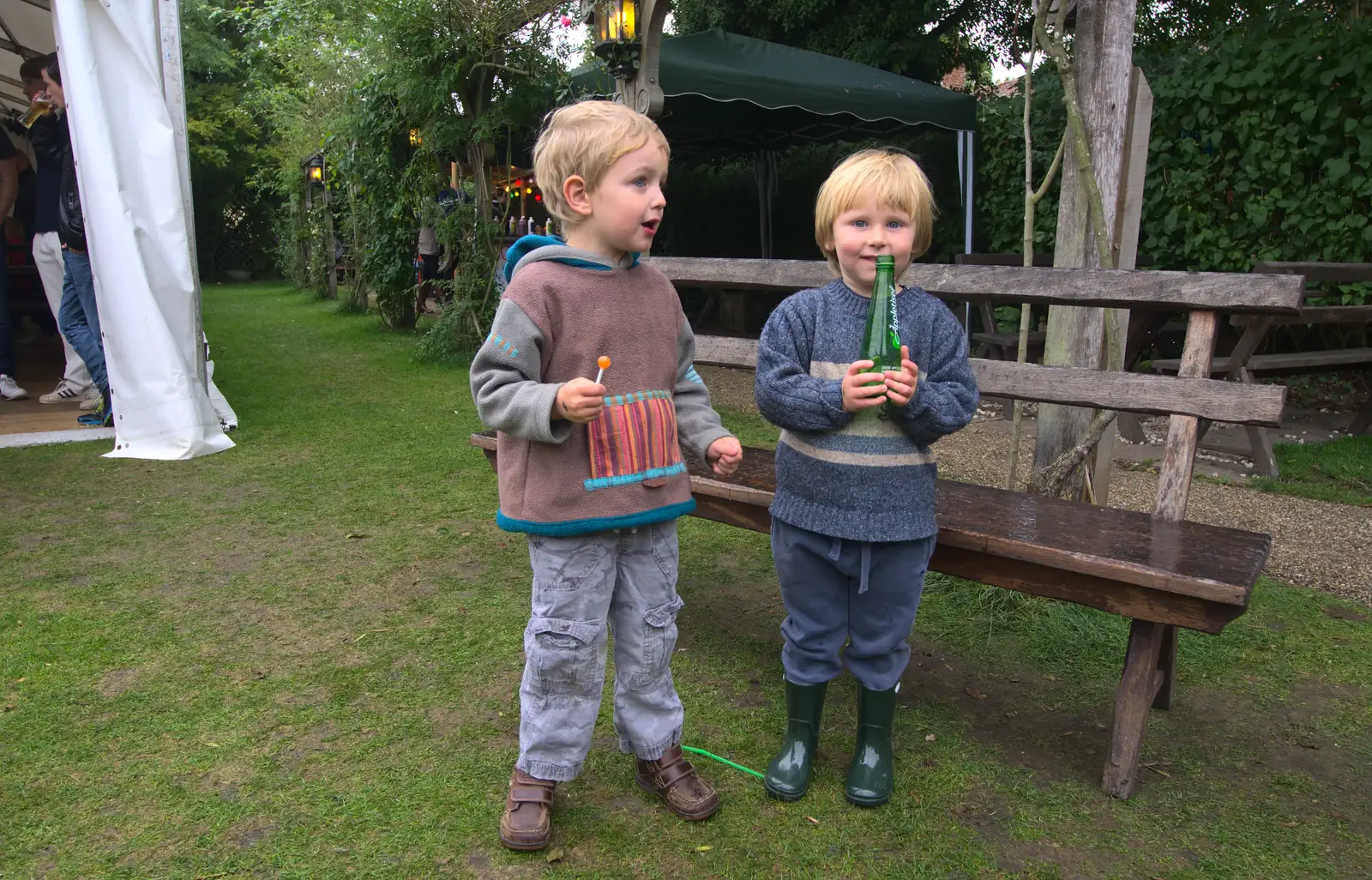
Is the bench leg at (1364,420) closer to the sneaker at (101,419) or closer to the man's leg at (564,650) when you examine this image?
the man's leg at (564,650)

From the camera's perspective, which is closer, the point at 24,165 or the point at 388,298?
the point at 24,165

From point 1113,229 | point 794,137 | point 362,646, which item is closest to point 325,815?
point 362,646

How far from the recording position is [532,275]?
2.02 m

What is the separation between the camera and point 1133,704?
7.57 feet

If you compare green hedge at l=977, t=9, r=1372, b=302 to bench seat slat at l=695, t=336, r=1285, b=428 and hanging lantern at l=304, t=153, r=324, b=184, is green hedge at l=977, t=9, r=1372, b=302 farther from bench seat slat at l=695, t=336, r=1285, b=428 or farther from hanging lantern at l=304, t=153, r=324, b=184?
hanging lantern at l=304, t=153, r=324, b=184

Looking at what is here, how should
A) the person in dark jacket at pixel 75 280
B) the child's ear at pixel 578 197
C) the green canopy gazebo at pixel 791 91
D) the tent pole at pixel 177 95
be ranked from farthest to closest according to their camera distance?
the green canopy gazebo at pixel 791 91, the person in dark jacket at pixel 75 280, the tent pole at pixel 177 95, the child's ear at pixel 578 197

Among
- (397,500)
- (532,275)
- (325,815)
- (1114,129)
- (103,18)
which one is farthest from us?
(103,18)

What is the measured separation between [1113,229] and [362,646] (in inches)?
111

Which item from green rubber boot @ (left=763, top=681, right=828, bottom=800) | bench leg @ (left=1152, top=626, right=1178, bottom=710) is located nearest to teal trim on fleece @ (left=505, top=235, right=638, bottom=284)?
green rubber boot @ (left=763, top=681, right=828, bottom=800)

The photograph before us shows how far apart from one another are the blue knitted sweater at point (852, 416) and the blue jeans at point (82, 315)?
5.03m

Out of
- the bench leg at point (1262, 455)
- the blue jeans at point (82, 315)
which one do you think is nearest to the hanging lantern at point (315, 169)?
the blue jeans at point (82, 315)

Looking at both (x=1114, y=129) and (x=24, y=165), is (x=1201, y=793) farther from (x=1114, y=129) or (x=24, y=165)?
(x=24, y=165)

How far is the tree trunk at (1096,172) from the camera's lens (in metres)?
3.29

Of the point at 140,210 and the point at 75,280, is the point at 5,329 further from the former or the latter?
the point at 140,210
